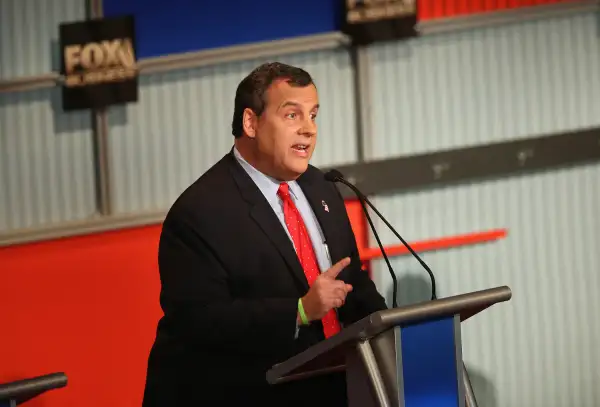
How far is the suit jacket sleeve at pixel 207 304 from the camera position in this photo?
9.14ft

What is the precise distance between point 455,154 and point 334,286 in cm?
227

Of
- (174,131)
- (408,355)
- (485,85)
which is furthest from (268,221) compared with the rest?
(485,85)

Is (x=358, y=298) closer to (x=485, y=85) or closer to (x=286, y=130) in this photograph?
(x=286, y=130)

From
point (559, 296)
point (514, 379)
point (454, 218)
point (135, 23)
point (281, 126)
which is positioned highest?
point (135, 23)

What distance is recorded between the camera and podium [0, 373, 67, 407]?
8.04 ft

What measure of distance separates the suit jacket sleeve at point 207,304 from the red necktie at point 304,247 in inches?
7.3

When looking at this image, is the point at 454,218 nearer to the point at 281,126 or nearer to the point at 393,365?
the point at 281,126

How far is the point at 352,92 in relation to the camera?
15.6 feet

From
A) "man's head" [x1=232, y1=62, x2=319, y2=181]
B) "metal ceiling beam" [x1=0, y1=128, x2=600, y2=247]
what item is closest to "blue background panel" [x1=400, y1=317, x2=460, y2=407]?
"man's head" [x1=232, y1=62, x2=319, y2=181]

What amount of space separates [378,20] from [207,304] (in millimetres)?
2172

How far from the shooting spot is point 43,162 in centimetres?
451

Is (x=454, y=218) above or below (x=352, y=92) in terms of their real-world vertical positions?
below

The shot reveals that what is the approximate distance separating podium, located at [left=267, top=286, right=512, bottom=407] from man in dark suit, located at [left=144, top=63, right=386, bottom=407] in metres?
0.25

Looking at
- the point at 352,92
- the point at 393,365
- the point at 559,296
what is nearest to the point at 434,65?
the point at 352,92
